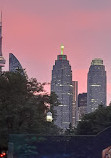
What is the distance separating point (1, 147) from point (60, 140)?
13.8 metres

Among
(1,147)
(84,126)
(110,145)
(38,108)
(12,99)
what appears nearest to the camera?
(110,145)

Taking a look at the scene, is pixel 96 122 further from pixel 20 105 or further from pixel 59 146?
pixel 59 146

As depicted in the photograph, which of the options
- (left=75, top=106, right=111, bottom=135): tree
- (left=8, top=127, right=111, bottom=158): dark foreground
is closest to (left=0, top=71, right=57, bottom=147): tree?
(left=8, top=127, right=111, bottom=158): dark foreground

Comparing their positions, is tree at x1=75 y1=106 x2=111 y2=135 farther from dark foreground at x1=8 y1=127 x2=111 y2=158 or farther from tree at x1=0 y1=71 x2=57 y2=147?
dark foreground at x1=8 y1=127 x2=111 y2=158

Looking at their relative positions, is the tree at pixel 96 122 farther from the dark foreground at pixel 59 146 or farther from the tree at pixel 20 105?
the dark foreground at pixel 59 146

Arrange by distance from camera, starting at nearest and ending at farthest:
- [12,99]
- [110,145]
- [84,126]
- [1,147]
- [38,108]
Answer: [110,145]
[1,147]
[12,99]
[38,108]
[84,126]

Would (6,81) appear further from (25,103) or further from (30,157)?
(30,157)

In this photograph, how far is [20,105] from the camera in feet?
169

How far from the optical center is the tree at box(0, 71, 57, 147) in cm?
5066

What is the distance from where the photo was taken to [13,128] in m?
50.7

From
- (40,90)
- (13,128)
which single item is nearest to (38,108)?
(40,90)

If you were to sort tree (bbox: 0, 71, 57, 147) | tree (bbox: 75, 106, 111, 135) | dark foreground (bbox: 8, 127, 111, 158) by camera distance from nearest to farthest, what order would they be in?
dark foreground (bbox: 8, 127, 111, 158) < tree (bbox: 0, 71, 57, 147) < tree (bbox: 75, 106, 111, 135)

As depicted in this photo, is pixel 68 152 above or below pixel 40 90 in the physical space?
below

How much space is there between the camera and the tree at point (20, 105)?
1994 inches
